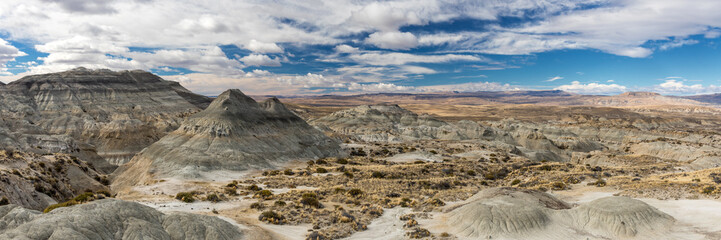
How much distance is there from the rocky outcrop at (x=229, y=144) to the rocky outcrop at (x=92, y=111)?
2475 cm

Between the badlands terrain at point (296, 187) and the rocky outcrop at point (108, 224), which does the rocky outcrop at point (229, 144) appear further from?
the rocky outcrop at point (108, 224)

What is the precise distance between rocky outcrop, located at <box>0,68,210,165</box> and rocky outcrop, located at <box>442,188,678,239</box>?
239 ft

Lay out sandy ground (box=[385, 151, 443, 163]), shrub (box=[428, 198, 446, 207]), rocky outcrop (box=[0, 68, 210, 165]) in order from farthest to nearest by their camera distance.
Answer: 1. rocky outcrop (box=[0, 68, 210, 165])
2. sandy ground (box=[385, 151, 443, 163])
3. shrub (box=[428, 198, 446, 207])

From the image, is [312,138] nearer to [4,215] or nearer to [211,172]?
[211,172]

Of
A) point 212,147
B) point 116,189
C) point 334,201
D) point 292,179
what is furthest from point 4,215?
point 212,147

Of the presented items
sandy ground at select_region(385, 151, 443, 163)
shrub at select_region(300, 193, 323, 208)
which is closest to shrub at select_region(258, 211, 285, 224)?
shrub at select_region(300, 193, 323, 208)

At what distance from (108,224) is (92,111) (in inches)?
4224

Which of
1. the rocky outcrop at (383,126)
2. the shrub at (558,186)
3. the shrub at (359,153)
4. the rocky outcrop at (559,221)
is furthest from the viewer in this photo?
the rocky outcrop at (383,126)

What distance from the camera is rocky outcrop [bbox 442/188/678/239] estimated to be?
20.0 metres

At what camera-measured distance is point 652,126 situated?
7589 inches

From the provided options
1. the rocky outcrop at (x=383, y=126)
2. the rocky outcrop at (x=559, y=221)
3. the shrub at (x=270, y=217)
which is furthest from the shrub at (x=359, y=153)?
the rocky outcrop at (x=559, y=221)

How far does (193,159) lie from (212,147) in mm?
5192

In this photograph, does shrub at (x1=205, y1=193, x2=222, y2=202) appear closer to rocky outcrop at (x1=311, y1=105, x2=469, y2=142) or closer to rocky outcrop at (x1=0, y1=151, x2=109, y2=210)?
rocky outcrop at (x1=0, y1=151, x2=109, y2=210)

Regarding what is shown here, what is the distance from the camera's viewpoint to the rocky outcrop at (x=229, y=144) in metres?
47.0
